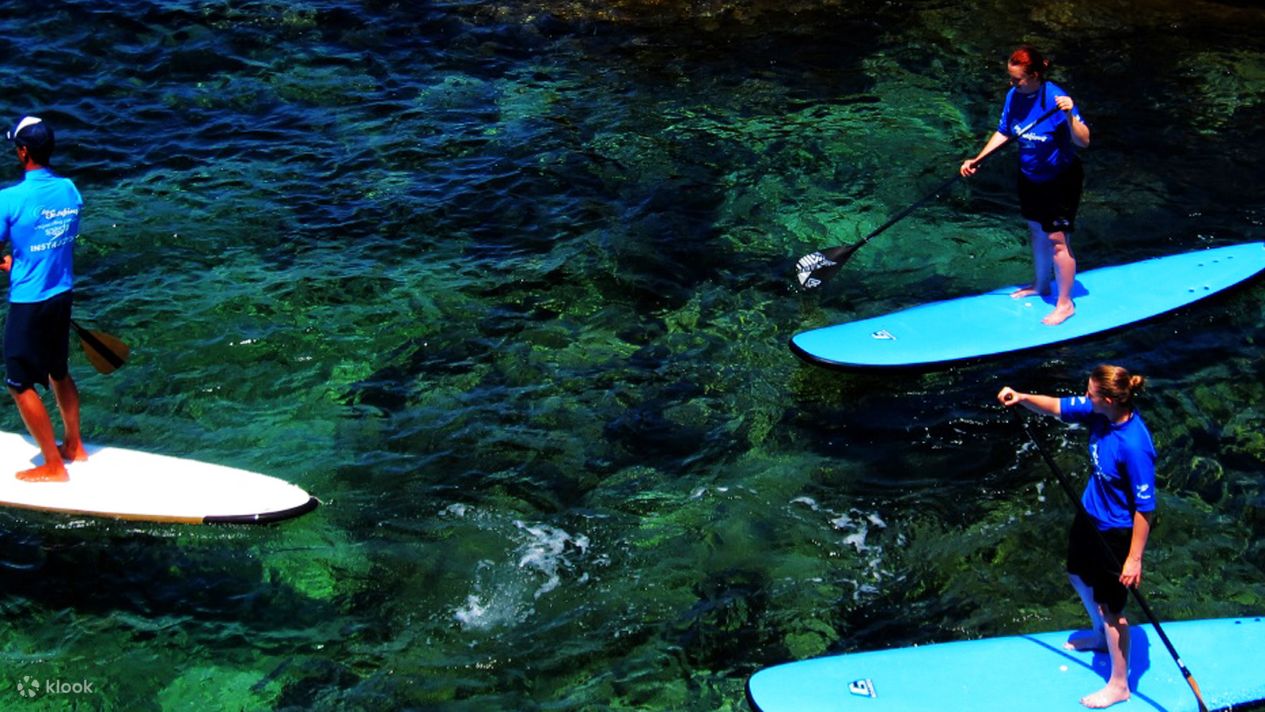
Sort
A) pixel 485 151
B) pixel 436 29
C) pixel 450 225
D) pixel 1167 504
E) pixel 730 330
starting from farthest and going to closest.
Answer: pixel 436 29 → pixel 485 151 → pixel 450 225 → pixel 730 330 → pixel 1167 504

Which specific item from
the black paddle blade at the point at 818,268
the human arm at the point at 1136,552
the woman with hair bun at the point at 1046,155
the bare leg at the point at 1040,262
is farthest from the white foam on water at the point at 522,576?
the bare leg at the point at 1040,262

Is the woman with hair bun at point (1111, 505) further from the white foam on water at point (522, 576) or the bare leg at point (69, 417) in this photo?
the bare leg at point (69, 417)

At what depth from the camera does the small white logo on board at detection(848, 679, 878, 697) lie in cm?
611

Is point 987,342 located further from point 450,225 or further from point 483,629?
point 450,225

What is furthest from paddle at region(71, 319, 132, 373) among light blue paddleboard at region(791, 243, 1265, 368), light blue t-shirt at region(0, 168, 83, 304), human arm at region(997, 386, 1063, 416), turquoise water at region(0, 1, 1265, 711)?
human arm at region(997, 386, 1063, 416)

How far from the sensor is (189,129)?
13320 millimetres

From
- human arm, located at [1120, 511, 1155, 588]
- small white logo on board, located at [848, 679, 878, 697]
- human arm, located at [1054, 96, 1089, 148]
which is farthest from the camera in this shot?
human arm, located at [1054, 96, 1089, 148]

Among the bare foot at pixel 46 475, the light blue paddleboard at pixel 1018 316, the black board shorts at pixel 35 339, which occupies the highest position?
the black board shorts at pixel 35 339

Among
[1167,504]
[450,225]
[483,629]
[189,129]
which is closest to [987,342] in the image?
[1167,504]

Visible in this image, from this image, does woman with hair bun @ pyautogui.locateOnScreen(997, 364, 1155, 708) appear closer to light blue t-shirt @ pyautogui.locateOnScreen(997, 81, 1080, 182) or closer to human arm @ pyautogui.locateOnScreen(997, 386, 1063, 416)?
human arm @ pyautogui.locateOnScreen(997, 386, 1063, 416)

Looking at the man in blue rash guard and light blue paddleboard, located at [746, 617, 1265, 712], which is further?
the man in blue rash guard

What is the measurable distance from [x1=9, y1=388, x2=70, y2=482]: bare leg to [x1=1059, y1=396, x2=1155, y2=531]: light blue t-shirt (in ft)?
19.9

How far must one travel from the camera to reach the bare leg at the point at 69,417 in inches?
304

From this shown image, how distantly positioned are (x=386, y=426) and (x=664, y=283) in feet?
9.55
